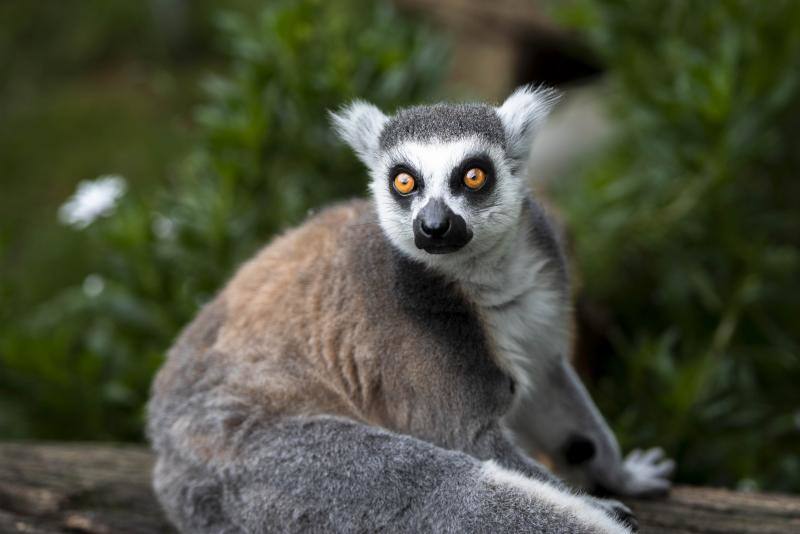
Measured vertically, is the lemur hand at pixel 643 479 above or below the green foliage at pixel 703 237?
below

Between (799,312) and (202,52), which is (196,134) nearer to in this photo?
(799,312)

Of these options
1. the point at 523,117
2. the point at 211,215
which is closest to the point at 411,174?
the point at 523,117

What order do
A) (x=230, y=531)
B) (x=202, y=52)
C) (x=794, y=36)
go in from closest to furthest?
(x=230, y=531) → (x=794, y=36) → (x=202, y=52)

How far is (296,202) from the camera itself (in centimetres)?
660

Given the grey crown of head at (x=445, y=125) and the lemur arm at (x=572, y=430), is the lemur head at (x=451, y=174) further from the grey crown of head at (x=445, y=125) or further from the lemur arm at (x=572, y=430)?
Result: the lemur arm at (x=572, y=430)

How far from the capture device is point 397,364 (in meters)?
3.81

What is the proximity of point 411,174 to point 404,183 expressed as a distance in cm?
5

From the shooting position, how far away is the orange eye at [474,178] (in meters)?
3.73

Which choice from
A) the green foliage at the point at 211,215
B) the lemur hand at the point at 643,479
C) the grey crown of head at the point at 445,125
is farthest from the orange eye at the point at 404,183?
the green foliage at the point at 211,215

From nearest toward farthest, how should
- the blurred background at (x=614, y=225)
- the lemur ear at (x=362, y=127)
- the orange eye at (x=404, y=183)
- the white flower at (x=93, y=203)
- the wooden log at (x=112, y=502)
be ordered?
1. the orange eye at (x=404, y=183)
2. the lemur ear at (x=362, y=127)
3. the wooden log at (x=112, y=502)
4. the blurred background at (x=614, y=225)
5. the white flower at (x=93, y=203)

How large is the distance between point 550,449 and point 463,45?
739 cm

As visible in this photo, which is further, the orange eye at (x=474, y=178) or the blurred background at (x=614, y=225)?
the blurred background at (x=614, y=225)

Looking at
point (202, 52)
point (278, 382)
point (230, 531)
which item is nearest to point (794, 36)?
point (278, 382)

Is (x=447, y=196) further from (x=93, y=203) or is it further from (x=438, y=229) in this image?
(x=93, y=203)
